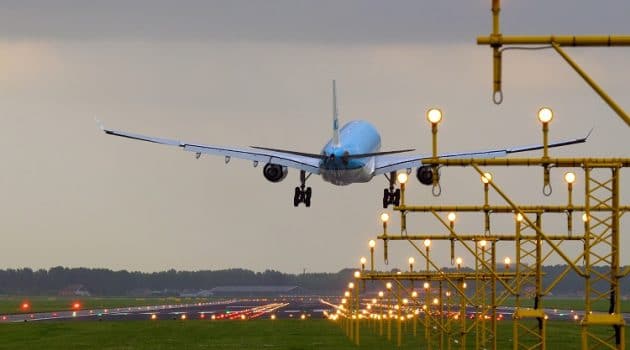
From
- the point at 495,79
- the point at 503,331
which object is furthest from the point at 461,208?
the point at 503,331

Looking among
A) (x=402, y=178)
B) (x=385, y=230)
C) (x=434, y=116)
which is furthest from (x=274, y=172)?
(x=434, y=116)

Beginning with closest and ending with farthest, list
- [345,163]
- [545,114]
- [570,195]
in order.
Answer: [545,114] → [570,195] → [345,163]

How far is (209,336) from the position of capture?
108 meters

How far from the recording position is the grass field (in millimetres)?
94125

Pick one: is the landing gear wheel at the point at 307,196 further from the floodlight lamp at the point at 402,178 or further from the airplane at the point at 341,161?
the floodlight lamp at the point at 402,178

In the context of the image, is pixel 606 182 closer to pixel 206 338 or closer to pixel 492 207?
pixel 492 207

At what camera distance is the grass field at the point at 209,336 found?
309 ft

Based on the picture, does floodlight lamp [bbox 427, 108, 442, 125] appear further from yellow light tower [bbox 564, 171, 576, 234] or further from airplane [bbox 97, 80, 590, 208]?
airplane [bbox 97, 80, 590, 208]

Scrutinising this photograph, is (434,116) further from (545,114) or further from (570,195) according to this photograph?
(570,195)

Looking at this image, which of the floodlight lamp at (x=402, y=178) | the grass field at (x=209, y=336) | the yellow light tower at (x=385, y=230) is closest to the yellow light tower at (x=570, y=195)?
the floodlight lamp at (x=402, y=178)

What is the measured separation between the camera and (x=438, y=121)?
38625mm

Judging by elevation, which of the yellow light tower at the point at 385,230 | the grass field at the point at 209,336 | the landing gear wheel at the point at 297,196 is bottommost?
the grass field at the point at 209,336

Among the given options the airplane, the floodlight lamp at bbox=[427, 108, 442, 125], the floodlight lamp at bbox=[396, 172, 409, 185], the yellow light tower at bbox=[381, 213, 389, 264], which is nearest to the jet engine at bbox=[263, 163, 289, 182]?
the airplane

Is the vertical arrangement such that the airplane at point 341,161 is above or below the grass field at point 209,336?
above
